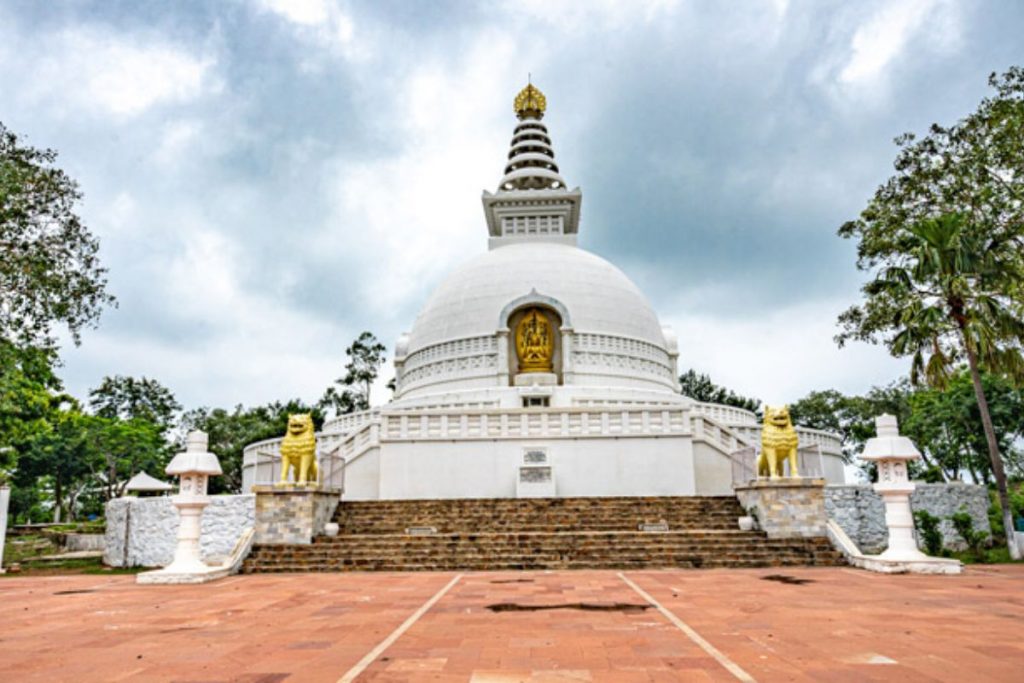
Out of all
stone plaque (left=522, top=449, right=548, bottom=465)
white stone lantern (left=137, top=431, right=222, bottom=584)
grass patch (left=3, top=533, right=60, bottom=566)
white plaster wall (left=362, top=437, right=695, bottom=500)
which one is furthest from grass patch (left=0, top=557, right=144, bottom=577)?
stone plaque (left=522, top=449, right=548, bottom=465)

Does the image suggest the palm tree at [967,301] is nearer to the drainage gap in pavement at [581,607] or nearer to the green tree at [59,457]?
the drainage gap in pavement at [581,607]

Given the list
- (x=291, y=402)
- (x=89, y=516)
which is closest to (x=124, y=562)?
(x=291, y=402)

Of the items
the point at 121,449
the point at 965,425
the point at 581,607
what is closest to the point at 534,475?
the point at 581,607

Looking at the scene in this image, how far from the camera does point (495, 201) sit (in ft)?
124

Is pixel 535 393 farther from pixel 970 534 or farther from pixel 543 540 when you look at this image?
Answer: pixel 970 534

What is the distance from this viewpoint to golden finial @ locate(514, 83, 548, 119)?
4500cm

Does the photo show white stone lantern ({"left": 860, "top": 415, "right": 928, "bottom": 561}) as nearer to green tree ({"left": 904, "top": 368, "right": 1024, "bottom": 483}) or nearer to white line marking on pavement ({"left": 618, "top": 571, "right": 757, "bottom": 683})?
white line marking on pavement ({"left": 618, "top": 571, "right": 757, "bottom": 683})

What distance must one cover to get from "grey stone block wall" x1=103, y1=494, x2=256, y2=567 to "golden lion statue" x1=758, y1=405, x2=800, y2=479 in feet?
36.4

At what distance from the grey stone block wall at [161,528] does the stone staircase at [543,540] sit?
220cm

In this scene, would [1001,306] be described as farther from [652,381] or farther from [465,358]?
[465,358]

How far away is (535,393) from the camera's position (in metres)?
27.2

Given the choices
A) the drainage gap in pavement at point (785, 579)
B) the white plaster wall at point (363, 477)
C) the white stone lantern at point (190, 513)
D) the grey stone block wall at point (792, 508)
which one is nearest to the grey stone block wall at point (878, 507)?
the grey stone block wall at point (792, 508)

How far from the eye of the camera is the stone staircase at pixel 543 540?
1355 centimetres

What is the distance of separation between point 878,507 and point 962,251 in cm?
604
